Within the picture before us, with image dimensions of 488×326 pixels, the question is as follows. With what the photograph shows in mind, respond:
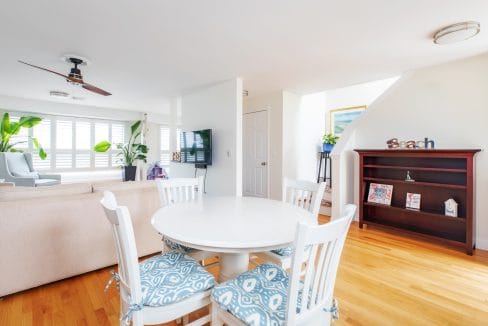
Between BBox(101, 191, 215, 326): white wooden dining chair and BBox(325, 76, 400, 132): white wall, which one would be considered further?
BBox(325, 76, 400, 132): white wall

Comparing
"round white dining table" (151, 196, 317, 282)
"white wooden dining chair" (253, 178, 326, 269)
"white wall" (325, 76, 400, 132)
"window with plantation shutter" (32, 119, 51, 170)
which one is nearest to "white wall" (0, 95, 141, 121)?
"window with plantation shutter" (32, 119, 51, 170)

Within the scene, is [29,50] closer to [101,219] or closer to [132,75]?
[132,75]

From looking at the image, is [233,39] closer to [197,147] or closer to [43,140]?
[197,147]

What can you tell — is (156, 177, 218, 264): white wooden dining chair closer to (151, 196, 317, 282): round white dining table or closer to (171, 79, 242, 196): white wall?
(151, 196, 317, 282): round white dining table

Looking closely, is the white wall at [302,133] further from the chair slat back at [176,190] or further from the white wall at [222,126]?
the chair slat back at [176,190]

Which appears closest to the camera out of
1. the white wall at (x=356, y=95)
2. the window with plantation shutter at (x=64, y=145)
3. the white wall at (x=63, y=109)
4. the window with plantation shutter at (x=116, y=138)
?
the white wall at (x=356, y=95)

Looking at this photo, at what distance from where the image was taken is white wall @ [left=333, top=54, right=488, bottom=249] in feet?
8.98

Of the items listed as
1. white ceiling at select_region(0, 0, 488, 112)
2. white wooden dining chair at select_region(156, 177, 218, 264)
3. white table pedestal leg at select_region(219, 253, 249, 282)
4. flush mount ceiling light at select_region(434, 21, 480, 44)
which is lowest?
white table pedestal leg at select_region(219, 253, 249, 282)

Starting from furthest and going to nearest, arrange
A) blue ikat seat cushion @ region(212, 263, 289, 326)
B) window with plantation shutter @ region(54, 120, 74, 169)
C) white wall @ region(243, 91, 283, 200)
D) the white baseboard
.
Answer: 1. window with plantation shutter @ region(54, 120, 74, 169)
2. white wall @ region(243, 91, 283, 200)
3. the white baseboard
4. blue ikat seat cushion @ region(212, 263, 289, 326)

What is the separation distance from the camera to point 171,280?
1.15 m

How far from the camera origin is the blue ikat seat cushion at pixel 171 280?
1050mm

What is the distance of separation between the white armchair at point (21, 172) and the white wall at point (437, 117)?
531 cm

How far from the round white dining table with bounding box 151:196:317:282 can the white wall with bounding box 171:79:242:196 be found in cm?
190

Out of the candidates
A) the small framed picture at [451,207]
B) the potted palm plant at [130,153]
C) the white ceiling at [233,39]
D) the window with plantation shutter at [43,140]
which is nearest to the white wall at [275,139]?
the white ceiling at [233,39]
